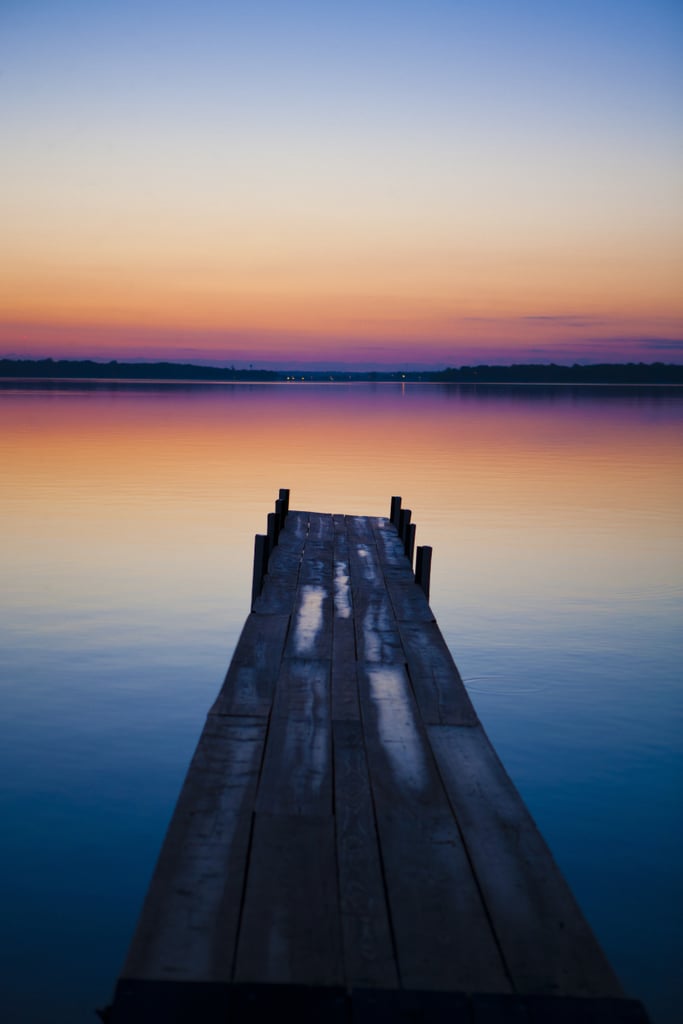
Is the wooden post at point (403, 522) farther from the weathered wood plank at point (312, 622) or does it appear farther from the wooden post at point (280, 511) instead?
the weathered wood plank at point (312, 622)

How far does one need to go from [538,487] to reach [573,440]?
839 inches

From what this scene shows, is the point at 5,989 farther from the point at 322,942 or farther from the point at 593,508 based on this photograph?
the point at 593,508

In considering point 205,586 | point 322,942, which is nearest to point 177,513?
point 205,586

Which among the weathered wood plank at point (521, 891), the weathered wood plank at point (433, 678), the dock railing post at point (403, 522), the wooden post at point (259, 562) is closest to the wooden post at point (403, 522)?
the dock railing post at point (403, 522)

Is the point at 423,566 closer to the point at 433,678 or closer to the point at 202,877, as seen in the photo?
the point at 433,678

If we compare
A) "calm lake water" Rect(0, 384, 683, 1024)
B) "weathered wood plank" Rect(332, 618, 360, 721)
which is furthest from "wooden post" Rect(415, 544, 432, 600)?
"weathered wood plank" Rect(332, 618, 360, 721)

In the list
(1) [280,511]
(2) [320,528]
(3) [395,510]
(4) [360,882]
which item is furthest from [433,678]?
(3) [395,510]

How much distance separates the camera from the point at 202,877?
4.51m

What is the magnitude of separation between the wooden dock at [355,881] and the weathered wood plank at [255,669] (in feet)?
0.09

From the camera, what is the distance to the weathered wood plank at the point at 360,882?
12.6ft

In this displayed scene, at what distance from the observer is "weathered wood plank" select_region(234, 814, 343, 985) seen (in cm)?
383

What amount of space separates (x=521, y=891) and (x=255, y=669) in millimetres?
3935

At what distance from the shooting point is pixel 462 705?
7.28 meters

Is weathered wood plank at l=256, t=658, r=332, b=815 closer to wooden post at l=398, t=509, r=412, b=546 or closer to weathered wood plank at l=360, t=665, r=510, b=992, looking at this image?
weathered wood plank at l=360, t=665, r=510, b=992
